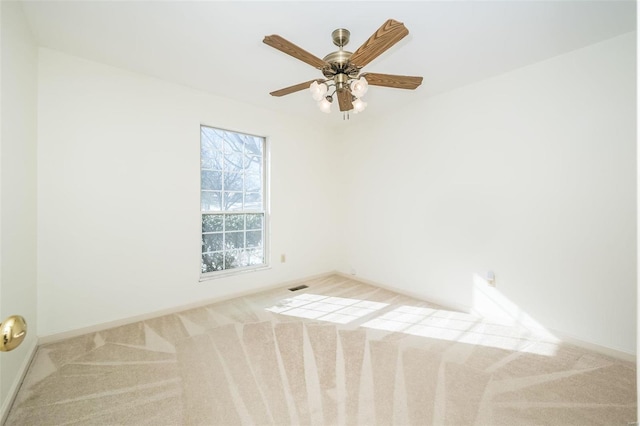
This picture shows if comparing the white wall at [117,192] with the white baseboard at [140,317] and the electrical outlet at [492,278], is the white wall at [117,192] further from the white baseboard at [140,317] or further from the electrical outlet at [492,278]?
the electrical outlet at [492,278]

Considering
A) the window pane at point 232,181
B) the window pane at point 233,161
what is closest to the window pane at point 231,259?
the window pane at point 232,181

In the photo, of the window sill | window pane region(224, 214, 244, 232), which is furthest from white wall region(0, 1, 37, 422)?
window pane region(224, 214, 244, 232)

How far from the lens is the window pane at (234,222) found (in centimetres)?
363

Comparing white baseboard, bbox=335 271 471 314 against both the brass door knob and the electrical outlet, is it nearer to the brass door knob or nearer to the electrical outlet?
the electrical outlet

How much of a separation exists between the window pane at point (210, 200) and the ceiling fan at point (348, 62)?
1.83 metres

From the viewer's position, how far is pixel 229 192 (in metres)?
3.64

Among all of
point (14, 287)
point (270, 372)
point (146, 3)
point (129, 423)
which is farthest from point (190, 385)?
point (146, 3)

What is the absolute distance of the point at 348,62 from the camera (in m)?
1.79

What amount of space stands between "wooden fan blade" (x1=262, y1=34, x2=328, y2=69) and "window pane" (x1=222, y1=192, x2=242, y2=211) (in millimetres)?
2327

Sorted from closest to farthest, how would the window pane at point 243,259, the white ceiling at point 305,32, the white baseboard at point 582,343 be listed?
the white ceiling at point 305,32, the white baseboard at point 582,343, the window pane at point 243,259

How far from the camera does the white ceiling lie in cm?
189

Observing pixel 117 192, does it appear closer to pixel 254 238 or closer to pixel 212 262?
pixel 212 262

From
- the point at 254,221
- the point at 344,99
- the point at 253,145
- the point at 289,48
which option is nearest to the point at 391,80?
the point at 344,99

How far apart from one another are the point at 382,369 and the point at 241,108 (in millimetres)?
3405
